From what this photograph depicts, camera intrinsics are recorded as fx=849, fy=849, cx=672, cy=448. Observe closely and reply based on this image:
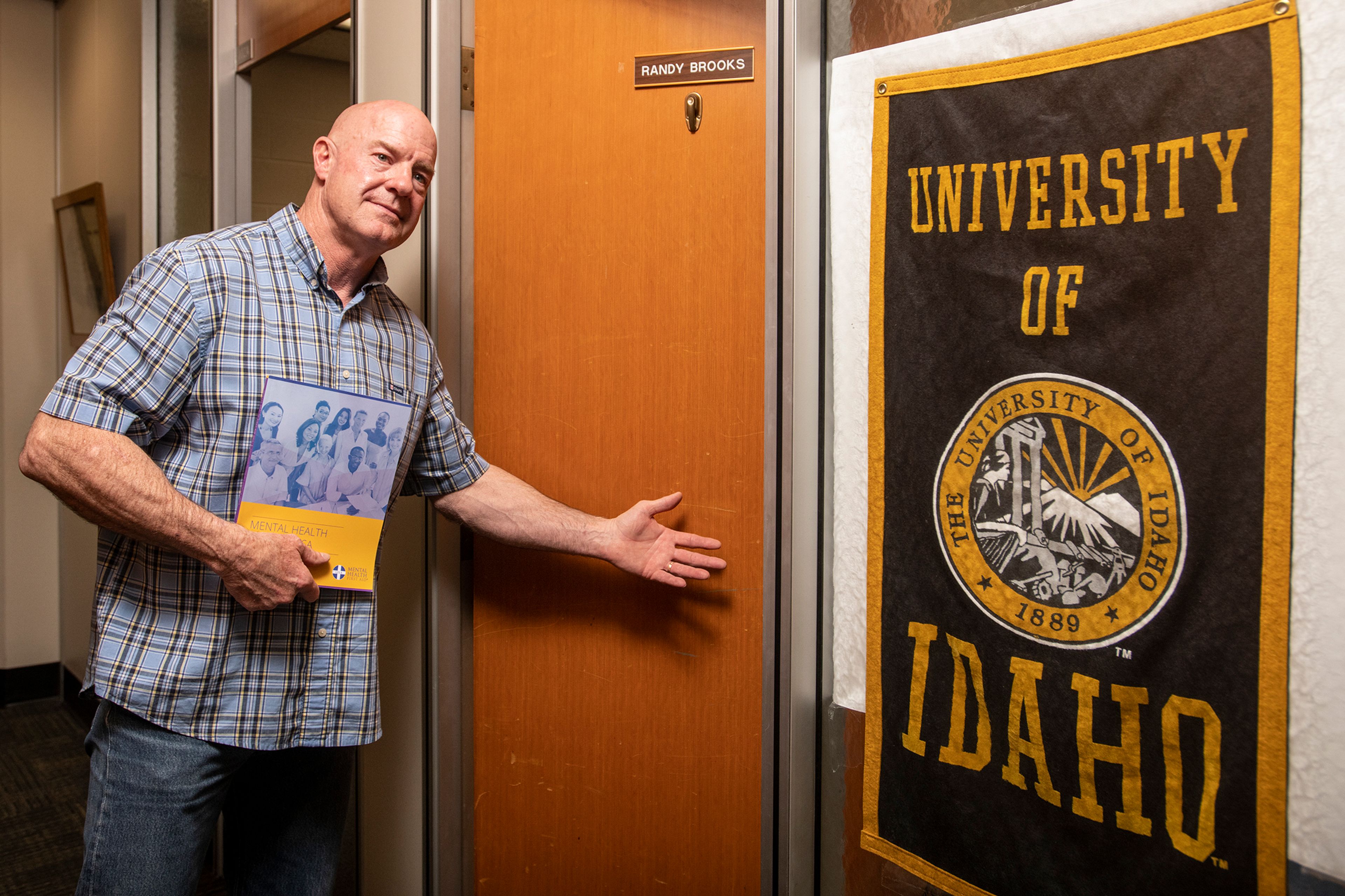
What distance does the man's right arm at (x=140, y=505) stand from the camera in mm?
1088

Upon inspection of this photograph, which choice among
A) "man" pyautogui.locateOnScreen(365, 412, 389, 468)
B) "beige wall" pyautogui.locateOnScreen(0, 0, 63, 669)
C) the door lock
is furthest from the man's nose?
"beige wall" pyautogui.locateOnScreen(0, 0, 63, 669)

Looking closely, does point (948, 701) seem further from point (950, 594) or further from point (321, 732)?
point (321, 732)

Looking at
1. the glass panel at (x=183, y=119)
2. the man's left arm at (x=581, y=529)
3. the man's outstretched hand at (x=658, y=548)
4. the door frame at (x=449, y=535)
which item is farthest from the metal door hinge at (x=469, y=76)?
the glass panel at (x=183, y=119)

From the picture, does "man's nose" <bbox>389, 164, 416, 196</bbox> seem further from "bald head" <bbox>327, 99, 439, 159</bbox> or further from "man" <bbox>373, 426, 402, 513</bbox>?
"man" <bbox>373, 426, 402, 513</bbox>

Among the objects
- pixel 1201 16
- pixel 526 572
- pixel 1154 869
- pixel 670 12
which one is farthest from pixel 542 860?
pixel 1201 16

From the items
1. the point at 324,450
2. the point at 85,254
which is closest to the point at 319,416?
the point at 324,450

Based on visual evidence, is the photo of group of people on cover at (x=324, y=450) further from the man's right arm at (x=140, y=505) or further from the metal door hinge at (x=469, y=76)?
the metal door hinge at (x=469, y=76)

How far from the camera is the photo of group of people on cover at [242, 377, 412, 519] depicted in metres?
1.23

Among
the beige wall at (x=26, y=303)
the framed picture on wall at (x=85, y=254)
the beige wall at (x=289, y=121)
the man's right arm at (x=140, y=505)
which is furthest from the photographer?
the beige wall at (x=26, y=303)

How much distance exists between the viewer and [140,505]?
3.62ft

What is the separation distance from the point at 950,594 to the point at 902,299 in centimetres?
45

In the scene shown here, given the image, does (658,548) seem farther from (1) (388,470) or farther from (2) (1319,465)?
(2) (1319,465)

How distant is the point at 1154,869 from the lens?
1.09 meters

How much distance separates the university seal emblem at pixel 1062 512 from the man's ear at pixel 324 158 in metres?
1.06
